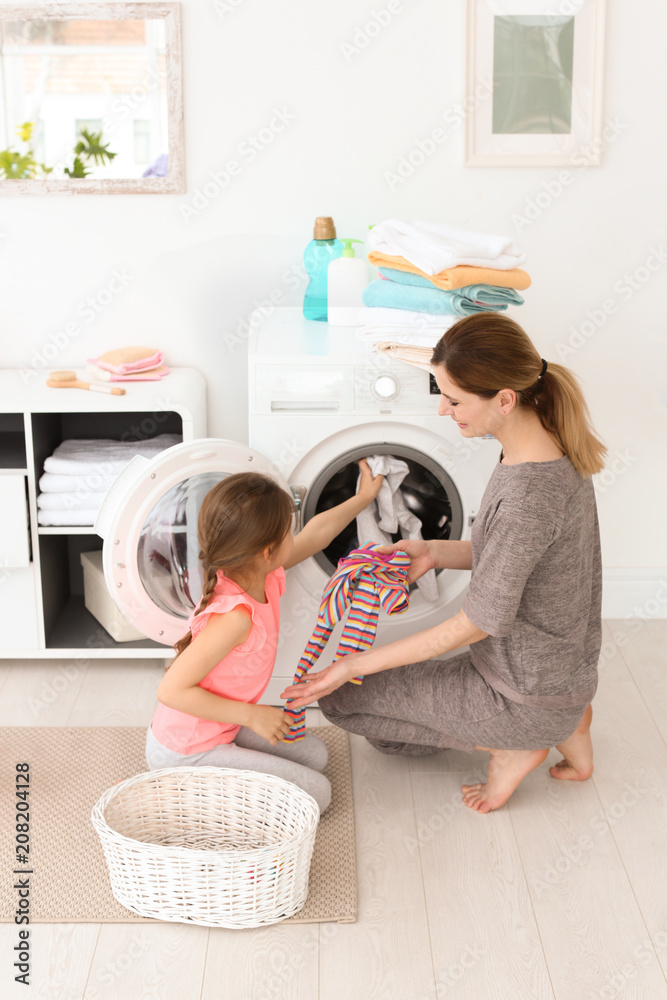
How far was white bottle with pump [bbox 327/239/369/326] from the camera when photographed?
7.61ft

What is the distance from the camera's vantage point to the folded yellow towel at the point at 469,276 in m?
1.91

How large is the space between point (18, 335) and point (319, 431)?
1.03m

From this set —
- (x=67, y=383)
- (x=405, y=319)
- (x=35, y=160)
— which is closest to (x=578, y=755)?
(x=405, y=319)

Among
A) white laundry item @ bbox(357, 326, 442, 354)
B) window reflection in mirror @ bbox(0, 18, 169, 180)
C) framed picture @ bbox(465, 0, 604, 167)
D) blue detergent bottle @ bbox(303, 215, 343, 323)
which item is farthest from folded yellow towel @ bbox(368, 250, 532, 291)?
window reflection in mirror @ bbox(0, 18, 169, 180)

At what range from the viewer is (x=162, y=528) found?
207cm

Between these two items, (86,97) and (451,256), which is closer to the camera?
(451,256)

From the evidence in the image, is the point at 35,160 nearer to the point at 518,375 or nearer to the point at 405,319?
the point at 405,319

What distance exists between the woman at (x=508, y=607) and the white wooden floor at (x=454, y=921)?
91 mm

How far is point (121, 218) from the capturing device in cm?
254

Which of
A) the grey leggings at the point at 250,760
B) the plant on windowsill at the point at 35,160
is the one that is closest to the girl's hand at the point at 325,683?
the grey leggings at the point at 250,760

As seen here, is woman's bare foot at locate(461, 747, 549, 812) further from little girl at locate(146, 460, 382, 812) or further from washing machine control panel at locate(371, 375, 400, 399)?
washing machine control panel at locate(371, 375, 400, 399)

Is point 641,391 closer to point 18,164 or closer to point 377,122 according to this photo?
point 377,122

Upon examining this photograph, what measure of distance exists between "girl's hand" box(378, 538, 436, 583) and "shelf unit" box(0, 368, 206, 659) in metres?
0.60

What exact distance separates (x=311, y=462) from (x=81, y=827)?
882 millimetres
